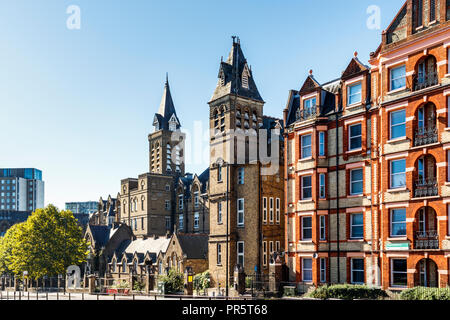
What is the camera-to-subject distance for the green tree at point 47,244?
64.1 m

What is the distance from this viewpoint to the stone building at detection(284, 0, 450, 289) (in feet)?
96.0

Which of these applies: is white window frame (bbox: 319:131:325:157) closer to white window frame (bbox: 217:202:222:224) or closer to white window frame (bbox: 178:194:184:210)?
white window frame (bbox: 217:202:222:224)

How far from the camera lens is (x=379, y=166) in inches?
1273

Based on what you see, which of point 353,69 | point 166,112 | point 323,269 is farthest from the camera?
point 166,112

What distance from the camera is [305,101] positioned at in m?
38.4

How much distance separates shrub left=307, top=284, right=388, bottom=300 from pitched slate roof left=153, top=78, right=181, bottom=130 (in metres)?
69.7

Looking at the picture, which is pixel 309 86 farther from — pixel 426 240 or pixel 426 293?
pixel 426 293

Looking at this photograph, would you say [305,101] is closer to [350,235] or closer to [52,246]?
[350,235]

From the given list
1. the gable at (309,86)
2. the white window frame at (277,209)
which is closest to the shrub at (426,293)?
the gable at (309,86)

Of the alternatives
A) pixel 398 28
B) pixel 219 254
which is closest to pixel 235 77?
pixel 219 254

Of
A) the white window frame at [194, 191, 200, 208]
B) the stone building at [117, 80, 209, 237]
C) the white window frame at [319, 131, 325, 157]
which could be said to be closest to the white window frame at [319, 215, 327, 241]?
the white window frame at [319, 131, 325, 157]

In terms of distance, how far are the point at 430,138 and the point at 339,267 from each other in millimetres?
10578

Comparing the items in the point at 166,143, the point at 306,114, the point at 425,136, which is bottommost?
the point at 425,136

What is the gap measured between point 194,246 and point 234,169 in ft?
56.7
